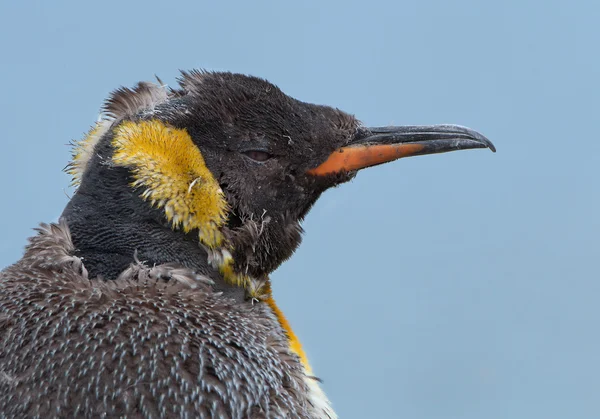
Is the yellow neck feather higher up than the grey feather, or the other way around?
the yellow neck feather

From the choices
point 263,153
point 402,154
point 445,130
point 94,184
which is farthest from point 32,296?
point 445,130

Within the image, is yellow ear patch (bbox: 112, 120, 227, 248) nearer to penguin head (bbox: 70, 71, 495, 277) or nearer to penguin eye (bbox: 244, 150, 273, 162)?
penguin head (bbox: 70, 71, 495, 277)

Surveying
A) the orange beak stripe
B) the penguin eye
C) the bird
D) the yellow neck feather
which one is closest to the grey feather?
the bird

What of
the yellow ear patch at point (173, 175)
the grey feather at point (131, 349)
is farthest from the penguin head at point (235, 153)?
the grey feather at point (131, 349)

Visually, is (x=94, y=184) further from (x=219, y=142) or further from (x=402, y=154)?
(x=402, y=154)

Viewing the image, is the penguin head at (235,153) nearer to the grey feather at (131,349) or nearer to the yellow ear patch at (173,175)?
the yellow ear patch at (173,175)

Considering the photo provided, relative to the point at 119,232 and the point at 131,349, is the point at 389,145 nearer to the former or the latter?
the point at 119,232
